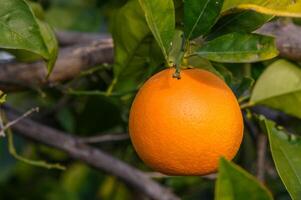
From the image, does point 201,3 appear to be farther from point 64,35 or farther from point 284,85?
point 64,35

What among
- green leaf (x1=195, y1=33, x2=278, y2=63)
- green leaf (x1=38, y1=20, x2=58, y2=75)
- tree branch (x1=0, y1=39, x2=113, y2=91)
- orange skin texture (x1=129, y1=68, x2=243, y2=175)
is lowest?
tree branch (x1=0, y1=39, x2=113, y2=91)

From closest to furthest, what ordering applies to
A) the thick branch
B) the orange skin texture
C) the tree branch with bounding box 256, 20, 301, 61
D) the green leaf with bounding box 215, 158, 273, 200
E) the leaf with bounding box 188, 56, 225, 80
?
the green leaf with bounding box 215, 158, 273, 200
the orange skin texture
the leaf with bounding box 188, 56, 225, 80
the tree branch with bounding box 256, 20, 301, 61
the thick branch

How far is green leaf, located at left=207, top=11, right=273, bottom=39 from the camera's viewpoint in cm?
84

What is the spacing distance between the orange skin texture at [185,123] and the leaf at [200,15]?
71 millimetres

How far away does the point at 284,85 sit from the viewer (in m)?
1.03

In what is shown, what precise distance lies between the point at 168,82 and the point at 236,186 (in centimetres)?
18

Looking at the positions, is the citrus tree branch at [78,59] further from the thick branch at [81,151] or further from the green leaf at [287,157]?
the green leaf at [287,157]

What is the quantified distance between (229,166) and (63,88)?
672mm

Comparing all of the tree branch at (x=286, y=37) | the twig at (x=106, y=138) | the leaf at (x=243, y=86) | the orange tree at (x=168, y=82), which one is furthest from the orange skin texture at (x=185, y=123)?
the twig at (x=106, y=138)

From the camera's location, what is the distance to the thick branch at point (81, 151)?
1.30m

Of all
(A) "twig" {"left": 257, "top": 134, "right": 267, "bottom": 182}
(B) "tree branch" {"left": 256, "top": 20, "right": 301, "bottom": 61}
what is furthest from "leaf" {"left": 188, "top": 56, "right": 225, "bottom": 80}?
(A) "twig" {"left": 257, "top": 134, "right": 267, "bottom": 182}

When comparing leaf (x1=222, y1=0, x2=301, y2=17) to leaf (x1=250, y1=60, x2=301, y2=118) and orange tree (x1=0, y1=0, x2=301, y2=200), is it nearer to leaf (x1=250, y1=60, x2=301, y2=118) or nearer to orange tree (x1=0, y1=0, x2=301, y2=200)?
orange tree (x1=0, y1=0, x2=301, y2=200)

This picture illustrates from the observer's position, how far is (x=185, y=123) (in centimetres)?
74

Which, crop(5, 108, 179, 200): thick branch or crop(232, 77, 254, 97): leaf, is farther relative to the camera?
crop(5, 108, 179, 200): thick branch
